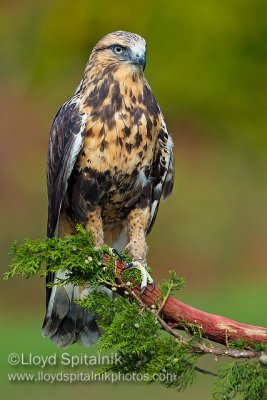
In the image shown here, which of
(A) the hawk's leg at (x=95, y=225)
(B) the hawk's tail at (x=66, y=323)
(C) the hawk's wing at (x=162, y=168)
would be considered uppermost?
(C) the hawk's wing at (x=162, y=168)

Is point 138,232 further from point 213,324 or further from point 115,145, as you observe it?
point 213,324

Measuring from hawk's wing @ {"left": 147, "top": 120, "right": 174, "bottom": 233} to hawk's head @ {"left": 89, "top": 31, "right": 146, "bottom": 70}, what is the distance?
0.23m

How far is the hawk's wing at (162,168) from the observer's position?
10.6 ft

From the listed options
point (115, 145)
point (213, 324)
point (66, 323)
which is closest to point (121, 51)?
point (115, 145)

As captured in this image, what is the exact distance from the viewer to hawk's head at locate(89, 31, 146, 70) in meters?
3.09

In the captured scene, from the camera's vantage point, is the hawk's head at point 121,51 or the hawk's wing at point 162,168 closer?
the hawk's head at point 121,51

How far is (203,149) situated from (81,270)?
767 centimetres

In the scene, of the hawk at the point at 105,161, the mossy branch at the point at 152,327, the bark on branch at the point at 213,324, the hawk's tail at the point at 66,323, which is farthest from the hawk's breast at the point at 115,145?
the bark on branch at the point at 213,324

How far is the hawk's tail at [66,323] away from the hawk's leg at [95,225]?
0.17m

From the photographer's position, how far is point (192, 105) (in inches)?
379

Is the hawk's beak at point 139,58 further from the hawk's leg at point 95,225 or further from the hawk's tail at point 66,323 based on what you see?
the hawk's tail at point 66,323

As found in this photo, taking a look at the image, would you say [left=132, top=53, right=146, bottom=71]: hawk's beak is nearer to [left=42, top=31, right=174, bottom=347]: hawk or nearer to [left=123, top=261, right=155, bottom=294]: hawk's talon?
[left=42, top=31, right=174, bottom=347]: hawk

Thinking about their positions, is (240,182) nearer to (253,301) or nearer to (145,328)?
(253,301)

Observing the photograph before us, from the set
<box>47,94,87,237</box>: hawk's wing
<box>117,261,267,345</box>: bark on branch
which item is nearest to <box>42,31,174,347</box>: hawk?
<box>47,94,87,237</box>: hawk's wing
